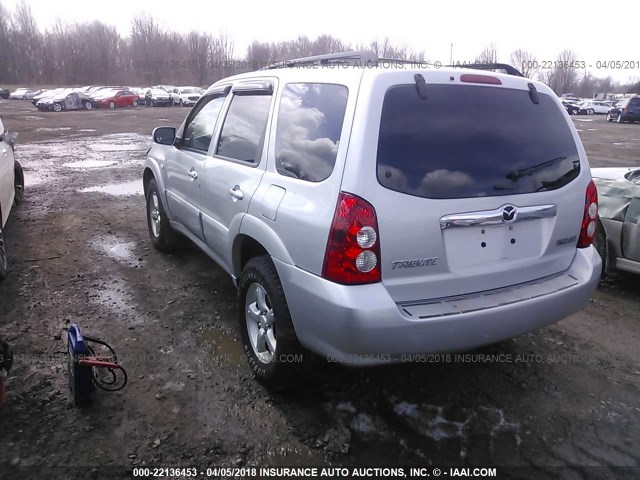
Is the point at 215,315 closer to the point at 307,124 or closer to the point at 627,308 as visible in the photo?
the point at 307,124

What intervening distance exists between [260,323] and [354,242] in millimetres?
1091

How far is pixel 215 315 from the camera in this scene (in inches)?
164

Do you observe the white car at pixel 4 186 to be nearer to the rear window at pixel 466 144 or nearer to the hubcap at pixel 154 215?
the hubcap at pixel 154 215

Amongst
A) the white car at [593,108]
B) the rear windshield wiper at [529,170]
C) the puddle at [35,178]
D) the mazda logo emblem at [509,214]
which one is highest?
the rear windshield wiper at [529,170]

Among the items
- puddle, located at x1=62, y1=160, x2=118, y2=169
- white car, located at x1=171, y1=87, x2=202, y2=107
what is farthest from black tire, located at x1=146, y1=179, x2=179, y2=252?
white car, located at x1=171, y1=87, x2=202, y2=107

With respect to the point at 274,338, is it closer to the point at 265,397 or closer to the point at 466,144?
the point at 265,397

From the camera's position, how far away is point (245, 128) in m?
3.52

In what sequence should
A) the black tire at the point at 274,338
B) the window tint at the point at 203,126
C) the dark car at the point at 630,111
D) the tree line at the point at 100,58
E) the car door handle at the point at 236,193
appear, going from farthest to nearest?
the tree line at the point at 100,58 → the dark car at the point at 630,111 → the window tint at the point at 203,126 → the car door handle at the point at 236,193 → the black tire at the point at 274,338

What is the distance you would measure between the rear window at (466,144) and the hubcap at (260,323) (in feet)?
3.79

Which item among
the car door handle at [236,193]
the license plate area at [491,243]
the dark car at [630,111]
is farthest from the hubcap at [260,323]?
the dark car at [630,111]

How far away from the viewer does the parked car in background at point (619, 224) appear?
14.7 ft

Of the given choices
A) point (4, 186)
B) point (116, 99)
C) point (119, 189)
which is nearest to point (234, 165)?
point (4, 186)

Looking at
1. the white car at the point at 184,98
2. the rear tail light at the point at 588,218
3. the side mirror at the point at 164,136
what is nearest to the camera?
A: the rear tail light at the point at 588,218

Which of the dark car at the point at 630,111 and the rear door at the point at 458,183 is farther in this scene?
the dark car at the point at 630,111
